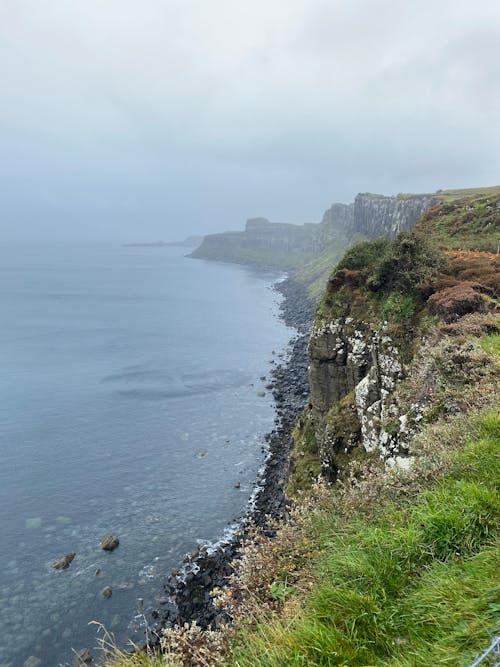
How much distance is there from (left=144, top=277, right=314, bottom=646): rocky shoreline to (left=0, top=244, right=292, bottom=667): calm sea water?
1.40 metres

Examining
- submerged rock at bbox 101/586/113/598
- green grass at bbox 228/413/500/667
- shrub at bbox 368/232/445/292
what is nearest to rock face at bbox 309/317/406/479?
shrub at bbox 368/232/445/292

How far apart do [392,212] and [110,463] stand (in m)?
135

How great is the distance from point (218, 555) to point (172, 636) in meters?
30.5

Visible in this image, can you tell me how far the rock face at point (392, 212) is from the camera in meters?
116

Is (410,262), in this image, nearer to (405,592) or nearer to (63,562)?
(405,592)

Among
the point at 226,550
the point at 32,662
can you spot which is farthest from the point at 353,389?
the point at 32,662

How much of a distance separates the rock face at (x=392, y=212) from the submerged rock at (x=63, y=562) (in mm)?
80778

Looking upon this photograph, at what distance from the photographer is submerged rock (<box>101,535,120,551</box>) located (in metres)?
35.0

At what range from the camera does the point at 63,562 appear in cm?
3319

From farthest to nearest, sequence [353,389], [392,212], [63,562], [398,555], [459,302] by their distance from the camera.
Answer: [392,212], [63,562], [353,389], [459,302], [398,555]

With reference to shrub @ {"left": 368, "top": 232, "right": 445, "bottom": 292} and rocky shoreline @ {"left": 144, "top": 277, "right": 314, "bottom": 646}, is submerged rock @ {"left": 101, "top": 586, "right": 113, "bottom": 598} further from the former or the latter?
shrub @ {"left": 368, "top": 232, "right": 445, "bottom": 292}

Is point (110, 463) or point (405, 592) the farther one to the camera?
point (110, 463)

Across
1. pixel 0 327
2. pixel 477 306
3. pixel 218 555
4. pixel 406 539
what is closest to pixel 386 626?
pixel 406 539

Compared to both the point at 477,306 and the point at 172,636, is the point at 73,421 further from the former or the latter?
the point at 172,636
